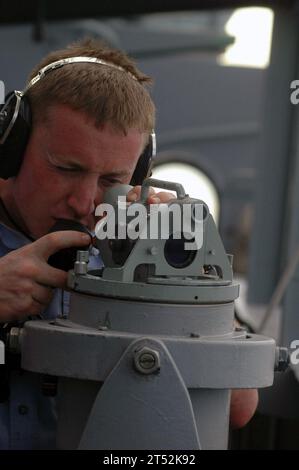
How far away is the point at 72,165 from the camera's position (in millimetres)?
1372

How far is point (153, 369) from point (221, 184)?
778cm

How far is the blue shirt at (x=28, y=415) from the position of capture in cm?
140

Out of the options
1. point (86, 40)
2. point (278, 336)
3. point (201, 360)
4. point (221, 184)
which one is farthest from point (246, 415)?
point (221, 184)

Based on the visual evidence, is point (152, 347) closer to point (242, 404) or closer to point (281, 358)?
point (281, 358)

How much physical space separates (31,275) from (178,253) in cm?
21

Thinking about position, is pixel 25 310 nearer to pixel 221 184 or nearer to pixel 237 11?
pixel 237 11

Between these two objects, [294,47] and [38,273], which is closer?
[38,273]

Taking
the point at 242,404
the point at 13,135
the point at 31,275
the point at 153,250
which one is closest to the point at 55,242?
the point at 31,275

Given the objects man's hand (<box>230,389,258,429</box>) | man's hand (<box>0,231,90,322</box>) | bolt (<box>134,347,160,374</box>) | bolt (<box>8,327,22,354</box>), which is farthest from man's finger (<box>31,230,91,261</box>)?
man's hand (<box>230,389,258,429</box>)

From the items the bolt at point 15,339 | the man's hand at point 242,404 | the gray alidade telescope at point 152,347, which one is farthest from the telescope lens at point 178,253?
the man's hand at point 242,404

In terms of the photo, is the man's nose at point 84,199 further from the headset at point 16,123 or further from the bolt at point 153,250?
the bolt at point 153,250

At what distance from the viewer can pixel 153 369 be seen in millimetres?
1033

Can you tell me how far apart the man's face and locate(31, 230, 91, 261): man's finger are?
0.15 metres

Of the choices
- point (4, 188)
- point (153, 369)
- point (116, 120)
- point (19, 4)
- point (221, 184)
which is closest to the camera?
point (153, 369)
